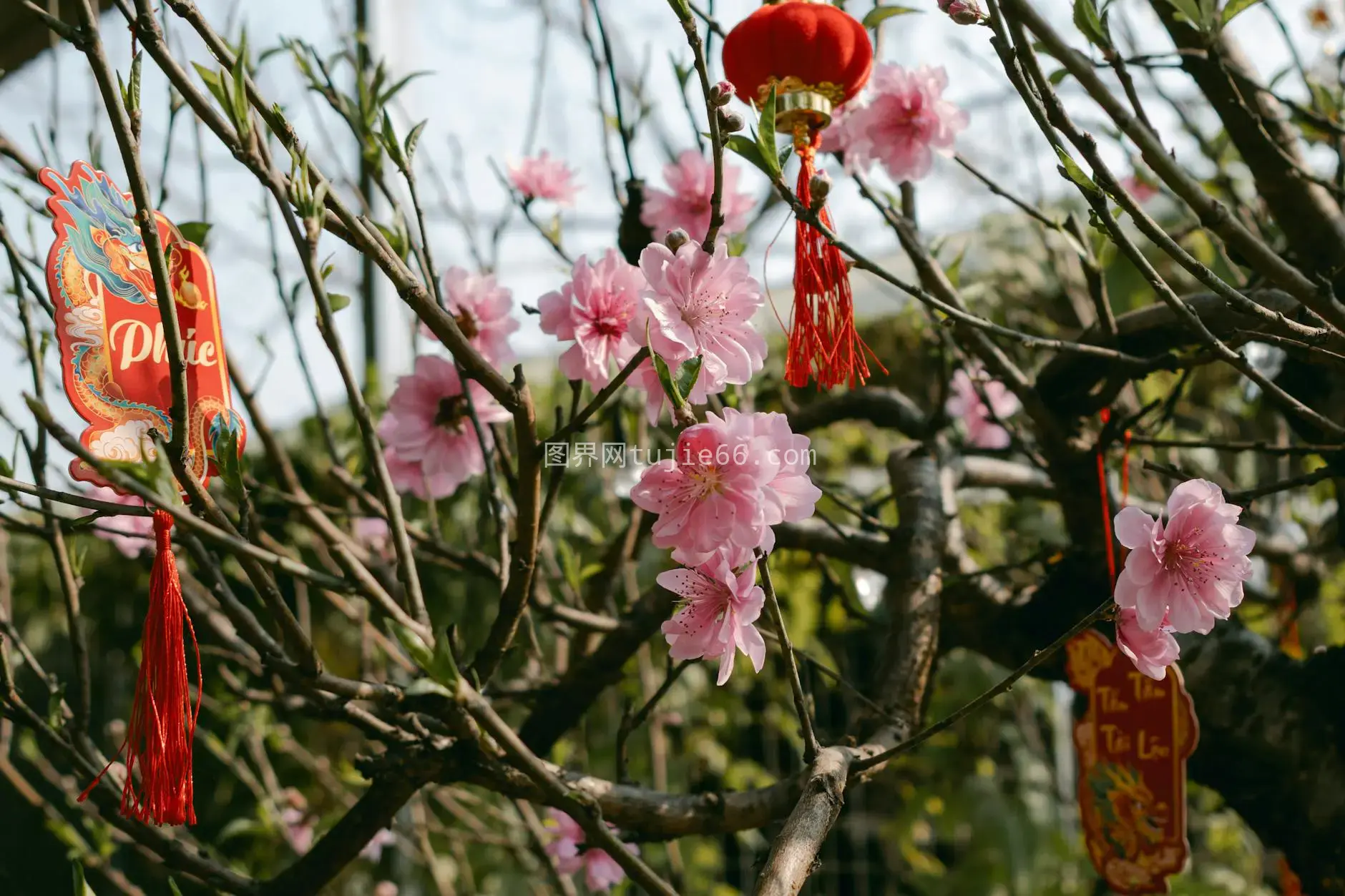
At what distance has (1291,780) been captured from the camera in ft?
4.40

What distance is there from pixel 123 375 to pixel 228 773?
2.99m

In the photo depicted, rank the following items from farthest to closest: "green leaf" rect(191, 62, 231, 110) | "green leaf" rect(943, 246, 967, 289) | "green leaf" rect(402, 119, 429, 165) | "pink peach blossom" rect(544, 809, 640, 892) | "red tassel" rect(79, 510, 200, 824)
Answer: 1. "pink peach blossom" rect(544, 809, 640, 892)
2. "green leaf" rect(943, 246, 967, 289)
3. "green leaf" rect(402, 119, 429, 165)
4. "red tassel" rect(79, 510, 200, 824)
5. "green leaf" rect(191, 62, 231, 110)

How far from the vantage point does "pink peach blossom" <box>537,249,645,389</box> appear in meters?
0.95

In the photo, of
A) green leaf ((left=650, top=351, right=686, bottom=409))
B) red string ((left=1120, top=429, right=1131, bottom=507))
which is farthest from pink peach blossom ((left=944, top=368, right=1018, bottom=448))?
green leaf ((left=650, top=351, right=686, bottom=409))

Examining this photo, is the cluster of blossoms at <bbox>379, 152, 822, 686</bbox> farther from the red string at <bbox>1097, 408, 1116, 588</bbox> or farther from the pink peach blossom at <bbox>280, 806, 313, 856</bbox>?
the pink peach blossom at <bbox>280, 806, 313, 856</bbox>

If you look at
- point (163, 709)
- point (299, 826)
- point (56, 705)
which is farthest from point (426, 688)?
point (299, 826)

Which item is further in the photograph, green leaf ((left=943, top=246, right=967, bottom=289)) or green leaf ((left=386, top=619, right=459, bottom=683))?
green leaf ((left=943, top=246, right=967, bottom=289))

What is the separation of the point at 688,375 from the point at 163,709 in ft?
1.68

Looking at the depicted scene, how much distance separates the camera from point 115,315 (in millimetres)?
848

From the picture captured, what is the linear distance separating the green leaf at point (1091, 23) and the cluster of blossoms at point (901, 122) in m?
0.42

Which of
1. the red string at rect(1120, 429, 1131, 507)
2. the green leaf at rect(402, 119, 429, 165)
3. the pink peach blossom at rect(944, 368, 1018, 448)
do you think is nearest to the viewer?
the green leaf at rect(402, 119, 429, 165)

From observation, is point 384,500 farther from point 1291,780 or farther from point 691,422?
point 1291,780

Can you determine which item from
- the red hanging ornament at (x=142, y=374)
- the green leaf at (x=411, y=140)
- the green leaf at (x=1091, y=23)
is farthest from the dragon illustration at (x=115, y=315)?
the green leaf at (x=1091, y=23)

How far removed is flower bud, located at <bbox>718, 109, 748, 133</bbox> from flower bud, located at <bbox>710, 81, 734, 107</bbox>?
1cm
